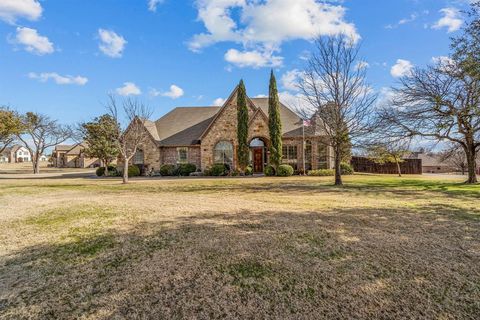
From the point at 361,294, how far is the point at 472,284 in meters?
1.62

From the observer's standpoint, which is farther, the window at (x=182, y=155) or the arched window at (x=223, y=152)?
the window at (x=182, y=155)

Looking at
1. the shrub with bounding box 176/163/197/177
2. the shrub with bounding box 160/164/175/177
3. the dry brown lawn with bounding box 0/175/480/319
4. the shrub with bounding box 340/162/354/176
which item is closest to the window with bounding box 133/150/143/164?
the shrub with bounding box 160/164/175/177

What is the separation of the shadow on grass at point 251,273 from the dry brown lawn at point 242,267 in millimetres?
18

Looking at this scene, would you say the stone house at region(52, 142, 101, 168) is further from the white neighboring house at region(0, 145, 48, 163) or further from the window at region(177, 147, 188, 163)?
the window at region(177, 147, 188, 163)

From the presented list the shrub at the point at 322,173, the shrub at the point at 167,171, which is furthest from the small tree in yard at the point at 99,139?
the shrub at the point at 322,173

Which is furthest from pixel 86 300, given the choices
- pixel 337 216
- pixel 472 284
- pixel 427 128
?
pixel 427 128

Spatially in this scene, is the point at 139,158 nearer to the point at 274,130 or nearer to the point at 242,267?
the point at 274,130

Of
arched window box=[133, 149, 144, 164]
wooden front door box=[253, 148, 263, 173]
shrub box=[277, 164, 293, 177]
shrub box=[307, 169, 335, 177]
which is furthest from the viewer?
arched window box=[133, 149, 144, 164]

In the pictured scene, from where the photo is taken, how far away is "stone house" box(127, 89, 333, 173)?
2581 centimetres

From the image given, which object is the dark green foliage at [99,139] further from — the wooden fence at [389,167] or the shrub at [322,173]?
the wooden fence at [389,167]

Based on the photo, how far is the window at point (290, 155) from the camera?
25.8 m

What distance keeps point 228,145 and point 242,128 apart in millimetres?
2386

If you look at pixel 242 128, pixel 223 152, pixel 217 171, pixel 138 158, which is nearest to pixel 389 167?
pixel 242 128

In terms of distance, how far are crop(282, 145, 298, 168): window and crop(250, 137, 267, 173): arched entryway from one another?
2.01 m
